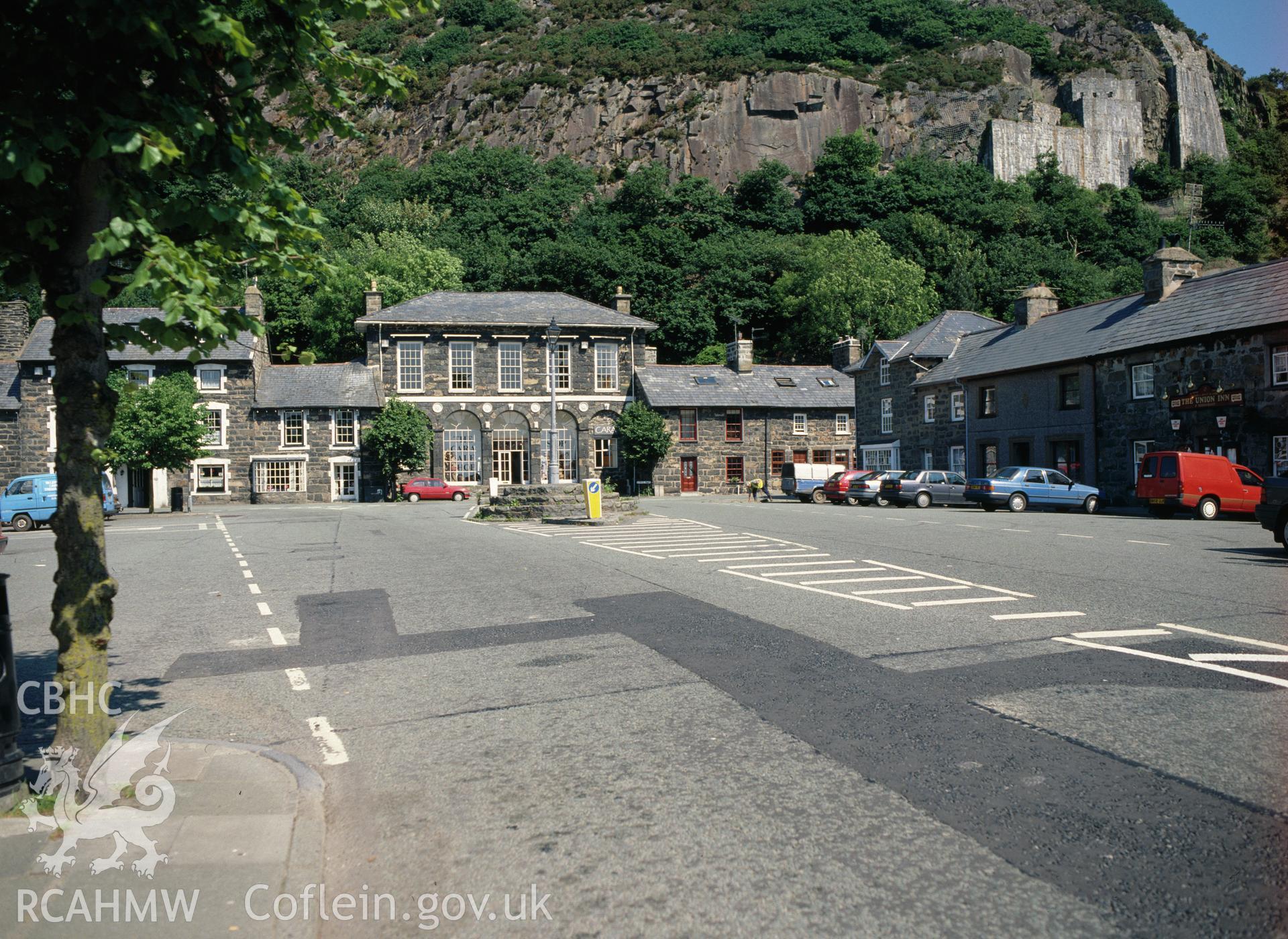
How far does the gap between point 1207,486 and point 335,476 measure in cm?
4147

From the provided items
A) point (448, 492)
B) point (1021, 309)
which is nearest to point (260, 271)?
point (1021, 309)

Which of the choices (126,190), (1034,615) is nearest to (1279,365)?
(1034,615)

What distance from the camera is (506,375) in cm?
5422

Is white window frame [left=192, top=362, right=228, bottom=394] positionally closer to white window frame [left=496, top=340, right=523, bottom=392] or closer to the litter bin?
white window frame [left=496, top=340, right=523, bottom=392]

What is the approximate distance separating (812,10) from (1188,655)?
470 ft

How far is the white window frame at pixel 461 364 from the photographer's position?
175 feet

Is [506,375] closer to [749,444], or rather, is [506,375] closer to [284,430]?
[284,430]

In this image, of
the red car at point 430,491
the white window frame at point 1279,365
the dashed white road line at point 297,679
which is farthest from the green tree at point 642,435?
the dashed white road line at point 297,679

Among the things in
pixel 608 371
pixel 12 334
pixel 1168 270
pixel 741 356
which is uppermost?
pixel 12 334

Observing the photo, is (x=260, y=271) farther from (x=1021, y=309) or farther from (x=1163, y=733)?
(x=1021, y=309)

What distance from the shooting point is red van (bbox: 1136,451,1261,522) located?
25.5 m

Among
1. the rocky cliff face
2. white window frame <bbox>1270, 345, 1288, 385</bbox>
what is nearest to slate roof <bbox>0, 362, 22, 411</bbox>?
white window frame <bbox>1270, 345, 1288, 385</bbox>

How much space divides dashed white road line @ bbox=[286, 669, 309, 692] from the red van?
2535 cm

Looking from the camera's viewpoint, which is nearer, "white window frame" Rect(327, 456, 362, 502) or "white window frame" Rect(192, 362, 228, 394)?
"white window frame" Rect(192, 362, 228, 394)
